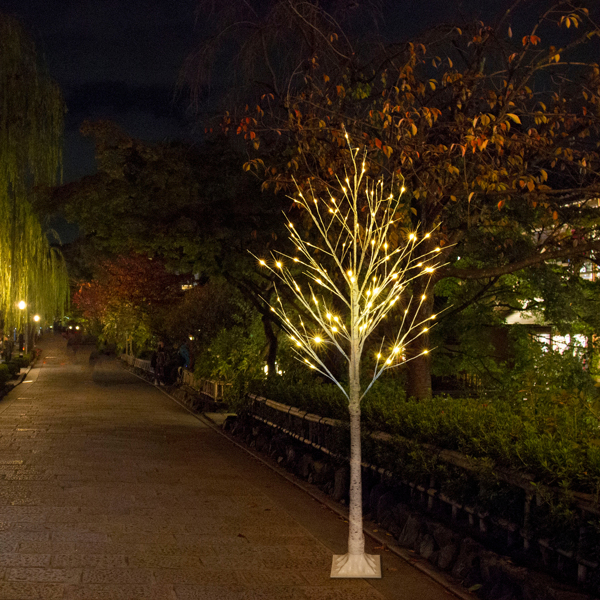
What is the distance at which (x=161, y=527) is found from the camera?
324 inches

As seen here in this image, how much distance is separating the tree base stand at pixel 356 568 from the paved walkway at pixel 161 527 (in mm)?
94

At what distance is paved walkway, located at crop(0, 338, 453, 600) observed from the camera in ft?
20.8

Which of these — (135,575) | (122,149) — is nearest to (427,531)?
(135,575)

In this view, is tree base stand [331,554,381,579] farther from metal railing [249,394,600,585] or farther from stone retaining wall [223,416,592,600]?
metal railing [249,394,600,585]

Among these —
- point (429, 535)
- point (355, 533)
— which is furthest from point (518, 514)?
point (355, 533)

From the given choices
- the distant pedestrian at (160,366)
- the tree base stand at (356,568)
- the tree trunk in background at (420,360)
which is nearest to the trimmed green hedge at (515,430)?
the tree trunk in background at (420,360)

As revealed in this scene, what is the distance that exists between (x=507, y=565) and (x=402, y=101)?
5992 mm

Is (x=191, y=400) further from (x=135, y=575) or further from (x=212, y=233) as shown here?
(x=135, y=575)

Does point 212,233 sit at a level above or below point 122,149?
below

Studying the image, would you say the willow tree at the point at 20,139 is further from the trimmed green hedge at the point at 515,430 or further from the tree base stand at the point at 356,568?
the tree base stand at the point at 356,568

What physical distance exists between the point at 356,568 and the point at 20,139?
15.8m

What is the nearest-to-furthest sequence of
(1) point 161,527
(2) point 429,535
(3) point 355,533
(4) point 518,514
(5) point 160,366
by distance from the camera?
(4) point 518,514 < (3) point 355,533 < (2) point 429,535 < (1) point 161,527 < (5) point 160,366

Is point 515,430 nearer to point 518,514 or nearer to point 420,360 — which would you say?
point 518,514

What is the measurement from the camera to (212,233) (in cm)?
1631
